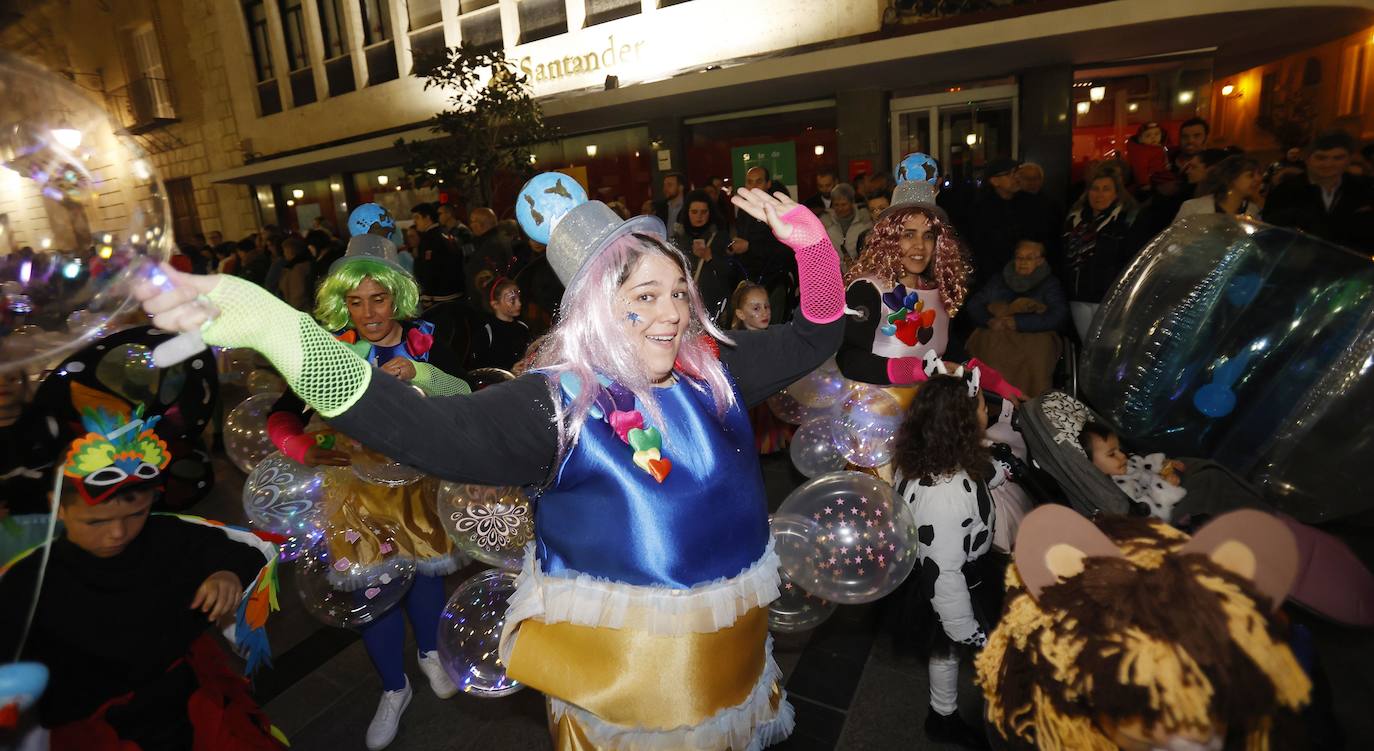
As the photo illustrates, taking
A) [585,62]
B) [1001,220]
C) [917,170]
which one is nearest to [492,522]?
[917,170]

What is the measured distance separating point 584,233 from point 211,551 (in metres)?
1.59

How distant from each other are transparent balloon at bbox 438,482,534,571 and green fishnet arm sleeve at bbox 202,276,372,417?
4.15 feet

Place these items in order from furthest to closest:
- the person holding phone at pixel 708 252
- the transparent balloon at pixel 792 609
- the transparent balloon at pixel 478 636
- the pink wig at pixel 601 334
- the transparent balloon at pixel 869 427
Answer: the person holding phone at pixel 708 252, the transparent balloon at pixel 869 427, the transparent balloon at pixel 792 609, the transparent balloon at pixel 478 636, the pink wig at pixel 601 334

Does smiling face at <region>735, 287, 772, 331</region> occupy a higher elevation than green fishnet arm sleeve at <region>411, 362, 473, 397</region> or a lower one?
lower

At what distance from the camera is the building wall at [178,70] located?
62.4 ft

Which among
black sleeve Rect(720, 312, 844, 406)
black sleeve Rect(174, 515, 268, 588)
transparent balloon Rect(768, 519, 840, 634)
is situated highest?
black sleeve Rect(720, 312, 844, 406)

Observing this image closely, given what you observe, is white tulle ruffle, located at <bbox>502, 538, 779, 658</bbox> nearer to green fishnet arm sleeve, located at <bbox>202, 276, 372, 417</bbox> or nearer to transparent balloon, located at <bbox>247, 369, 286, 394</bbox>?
green fishnet arm sleeve, located at <bbox>202, 276, 372, 417</bbox>

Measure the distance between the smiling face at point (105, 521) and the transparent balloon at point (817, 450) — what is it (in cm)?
265

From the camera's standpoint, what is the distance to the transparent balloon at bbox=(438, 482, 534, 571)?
7.91 feet

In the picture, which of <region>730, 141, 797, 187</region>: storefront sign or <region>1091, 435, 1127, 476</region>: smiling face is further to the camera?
<region>730, 141, 797, 187</region>: storefront sign

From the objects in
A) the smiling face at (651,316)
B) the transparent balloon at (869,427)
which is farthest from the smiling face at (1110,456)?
the smiling face at (651,316)

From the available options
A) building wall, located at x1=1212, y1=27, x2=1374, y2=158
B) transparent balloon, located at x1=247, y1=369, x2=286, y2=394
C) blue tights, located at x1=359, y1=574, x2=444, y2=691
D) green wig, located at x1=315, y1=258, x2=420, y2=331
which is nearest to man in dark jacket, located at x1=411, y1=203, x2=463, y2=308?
transparent balloon, located at x1=247, y1=369, x2=286, y2=394

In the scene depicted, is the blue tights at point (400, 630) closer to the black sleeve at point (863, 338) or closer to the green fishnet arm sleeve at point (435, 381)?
the green fishnet arm sleeve at point (435, 381)

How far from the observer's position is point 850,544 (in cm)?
238
